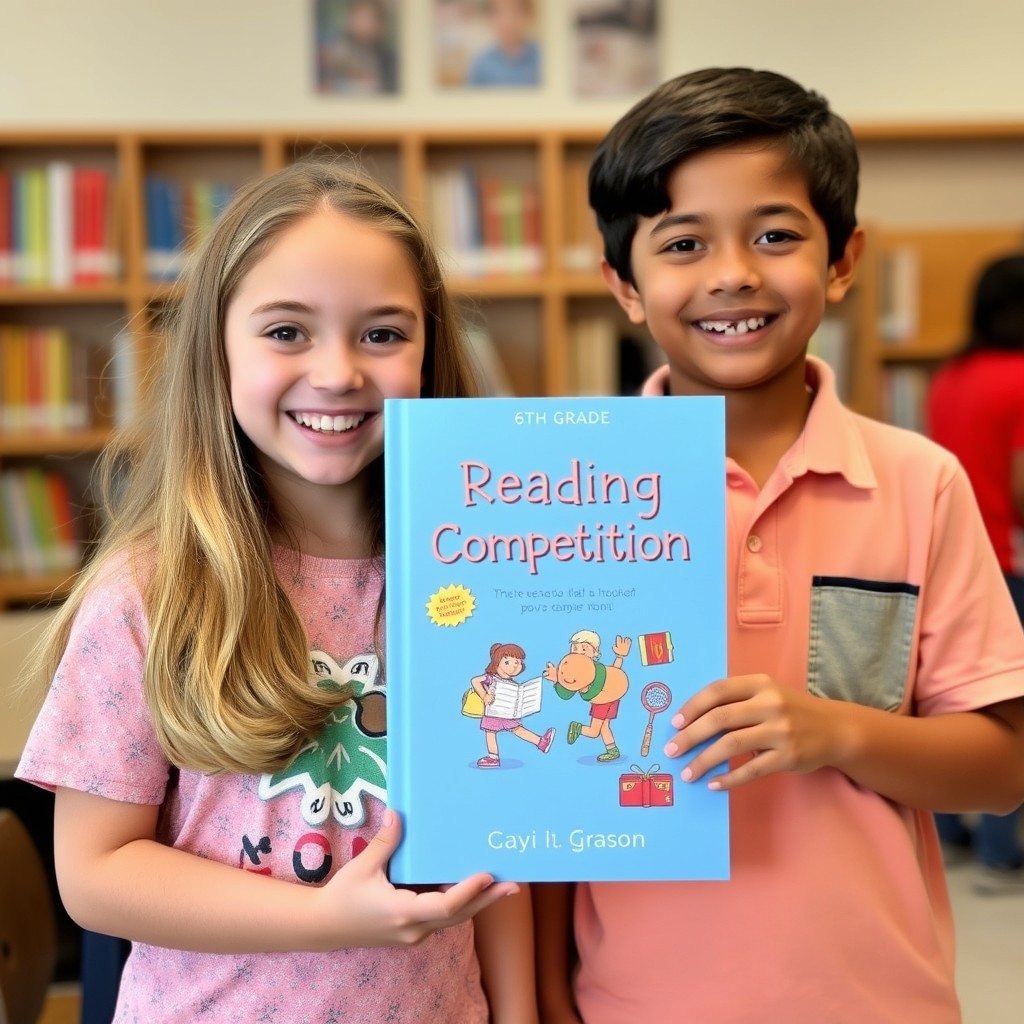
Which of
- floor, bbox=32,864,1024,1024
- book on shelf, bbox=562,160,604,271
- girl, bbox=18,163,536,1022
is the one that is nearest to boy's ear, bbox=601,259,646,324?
girl, bbox=18,163,536,1022

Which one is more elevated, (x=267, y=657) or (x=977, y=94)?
(x=977, y=94)

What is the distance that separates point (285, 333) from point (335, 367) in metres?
0.09

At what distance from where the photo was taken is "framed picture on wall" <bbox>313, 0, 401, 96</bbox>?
13.9 feet

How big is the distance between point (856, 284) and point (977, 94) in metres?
0.97

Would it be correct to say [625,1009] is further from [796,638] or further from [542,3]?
[542,3]

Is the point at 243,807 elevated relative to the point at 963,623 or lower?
lower

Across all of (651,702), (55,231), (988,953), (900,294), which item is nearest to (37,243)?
(55,231)

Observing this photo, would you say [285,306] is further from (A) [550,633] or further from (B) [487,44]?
(B) [487,44]

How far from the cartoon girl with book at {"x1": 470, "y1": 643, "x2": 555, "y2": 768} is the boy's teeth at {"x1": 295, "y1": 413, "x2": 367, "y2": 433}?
0.28 metres

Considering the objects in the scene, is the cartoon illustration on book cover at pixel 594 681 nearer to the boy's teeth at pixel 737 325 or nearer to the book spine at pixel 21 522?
the boy's teeth at pixel 737 325

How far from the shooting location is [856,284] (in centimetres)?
418

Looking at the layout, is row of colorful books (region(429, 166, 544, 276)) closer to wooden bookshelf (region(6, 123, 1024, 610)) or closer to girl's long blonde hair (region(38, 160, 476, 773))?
wooden bookshelf (region(6, 123, 1024, 610))

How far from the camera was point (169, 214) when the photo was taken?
13.4ft

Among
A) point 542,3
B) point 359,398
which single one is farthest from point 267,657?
point 542,3
